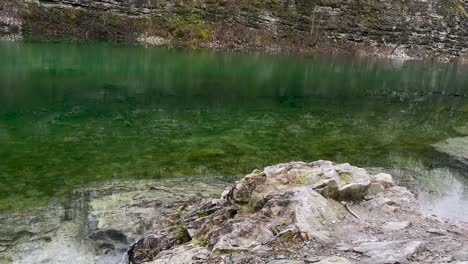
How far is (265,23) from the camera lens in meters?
79.6

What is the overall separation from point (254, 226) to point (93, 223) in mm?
4981

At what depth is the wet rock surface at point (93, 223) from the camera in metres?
10.6

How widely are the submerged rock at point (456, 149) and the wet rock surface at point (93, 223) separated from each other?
12.4 metres

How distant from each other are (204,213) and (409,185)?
9.38 meters

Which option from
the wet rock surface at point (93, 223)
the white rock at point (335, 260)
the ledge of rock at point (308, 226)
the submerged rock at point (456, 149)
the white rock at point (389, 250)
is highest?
the white rock at point (389, 250)

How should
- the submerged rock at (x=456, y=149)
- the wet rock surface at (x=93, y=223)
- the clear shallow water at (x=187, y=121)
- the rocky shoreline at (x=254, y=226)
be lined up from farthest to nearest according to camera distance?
the submerged rock at (x=456, y=149), the clear shallow water at (x=187, y=121), the wet rock surface at (x=93, y=223), the rocky shoreline at (x=254, y=226)

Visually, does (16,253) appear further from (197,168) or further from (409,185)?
(409,185)

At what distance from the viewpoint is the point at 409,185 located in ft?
56.2

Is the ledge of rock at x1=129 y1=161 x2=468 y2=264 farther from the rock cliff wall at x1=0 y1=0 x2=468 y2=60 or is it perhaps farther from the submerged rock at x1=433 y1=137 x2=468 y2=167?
the rock cliff wall at x1=0 y1=0 x2=468 y2=60

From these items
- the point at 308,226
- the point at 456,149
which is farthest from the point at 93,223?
the point at 456,149

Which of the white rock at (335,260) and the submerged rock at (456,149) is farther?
the submerged rock at (456,149)

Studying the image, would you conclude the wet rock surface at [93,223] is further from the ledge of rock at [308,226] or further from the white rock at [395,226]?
the white rock at [395,226]

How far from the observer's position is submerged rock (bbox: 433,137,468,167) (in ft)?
67.7

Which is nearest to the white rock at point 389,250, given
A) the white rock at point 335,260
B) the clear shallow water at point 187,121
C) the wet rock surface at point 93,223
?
the white rock at point 335,260
